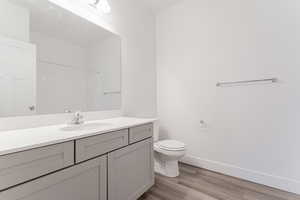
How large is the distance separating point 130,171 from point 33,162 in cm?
75

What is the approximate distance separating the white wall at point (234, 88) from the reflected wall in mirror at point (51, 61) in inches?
42.2

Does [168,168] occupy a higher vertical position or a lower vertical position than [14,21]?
lower

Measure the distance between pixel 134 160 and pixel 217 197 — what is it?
94 centimetres

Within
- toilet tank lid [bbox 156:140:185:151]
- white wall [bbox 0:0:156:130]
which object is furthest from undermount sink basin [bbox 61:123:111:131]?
toilet tank lid [bbox 156:140:185:151]

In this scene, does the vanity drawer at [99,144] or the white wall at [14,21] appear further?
the white wall at [14,21]

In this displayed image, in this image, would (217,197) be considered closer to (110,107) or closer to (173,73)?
(110,107)

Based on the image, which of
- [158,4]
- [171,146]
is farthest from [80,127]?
[158,4]

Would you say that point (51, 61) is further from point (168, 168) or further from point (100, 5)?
point (168, 168)

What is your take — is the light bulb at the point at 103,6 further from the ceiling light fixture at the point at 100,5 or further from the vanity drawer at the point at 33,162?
the vanity drawer at the point at 33,162

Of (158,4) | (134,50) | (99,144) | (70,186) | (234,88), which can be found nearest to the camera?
(70,186)

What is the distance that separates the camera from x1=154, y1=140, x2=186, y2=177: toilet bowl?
1.78 m

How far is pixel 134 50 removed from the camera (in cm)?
216

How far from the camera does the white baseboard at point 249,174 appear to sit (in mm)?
1543

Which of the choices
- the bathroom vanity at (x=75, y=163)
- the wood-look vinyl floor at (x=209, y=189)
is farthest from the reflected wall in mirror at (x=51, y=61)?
the wood-look vinyl floor at (x=209, y=189)
